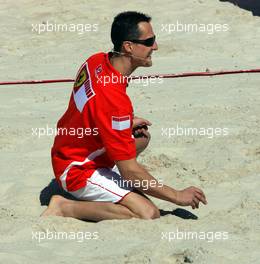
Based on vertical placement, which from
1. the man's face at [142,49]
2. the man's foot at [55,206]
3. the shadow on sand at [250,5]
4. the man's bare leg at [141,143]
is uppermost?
the man's face at [142,49]

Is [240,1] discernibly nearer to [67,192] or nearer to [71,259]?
[67,192]

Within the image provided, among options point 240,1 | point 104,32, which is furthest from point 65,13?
point 240,1

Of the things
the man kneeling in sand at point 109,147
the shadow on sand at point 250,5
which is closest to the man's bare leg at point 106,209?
the man kneeling in sand at point 109,147

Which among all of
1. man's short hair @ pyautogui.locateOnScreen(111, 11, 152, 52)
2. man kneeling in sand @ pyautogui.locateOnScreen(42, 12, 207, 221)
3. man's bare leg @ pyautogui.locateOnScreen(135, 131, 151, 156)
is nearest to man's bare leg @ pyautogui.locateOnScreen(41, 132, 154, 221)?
man kneeling in sand @ pyautogui.locateOnScreen(42, 12, 207, 221)

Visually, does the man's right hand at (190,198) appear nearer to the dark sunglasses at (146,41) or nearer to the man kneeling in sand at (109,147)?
the man kneeling in sand at (109,147)

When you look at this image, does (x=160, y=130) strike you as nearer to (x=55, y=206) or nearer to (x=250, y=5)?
(x=55, y=206)

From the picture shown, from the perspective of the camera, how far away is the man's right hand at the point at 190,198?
14.8ft

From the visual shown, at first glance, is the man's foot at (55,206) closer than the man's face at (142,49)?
No

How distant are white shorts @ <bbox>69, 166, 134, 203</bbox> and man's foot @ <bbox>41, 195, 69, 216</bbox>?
0.37 feet

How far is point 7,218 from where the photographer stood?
15.1 ft

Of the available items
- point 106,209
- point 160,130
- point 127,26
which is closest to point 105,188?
point 106,209

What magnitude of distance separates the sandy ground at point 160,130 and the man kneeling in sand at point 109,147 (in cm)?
14

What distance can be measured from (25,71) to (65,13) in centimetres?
243

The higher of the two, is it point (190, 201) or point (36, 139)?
point (190, 201)
